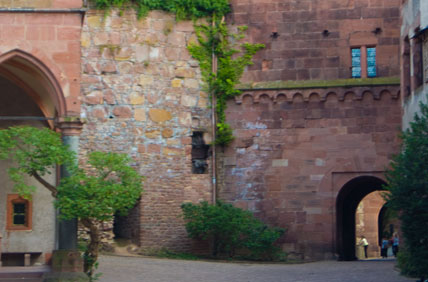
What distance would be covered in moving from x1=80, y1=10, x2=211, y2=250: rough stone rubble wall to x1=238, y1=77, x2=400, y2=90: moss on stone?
1.56 meters

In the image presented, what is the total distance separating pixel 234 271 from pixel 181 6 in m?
8.05

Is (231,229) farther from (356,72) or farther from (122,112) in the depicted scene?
(356,72)

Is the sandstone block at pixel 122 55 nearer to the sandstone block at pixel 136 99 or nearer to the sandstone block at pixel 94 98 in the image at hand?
the sandstone block at pixel 136 99

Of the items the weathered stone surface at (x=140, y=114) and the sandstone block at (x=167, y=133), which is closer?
the weathered stone surface at (x=140, y=114)

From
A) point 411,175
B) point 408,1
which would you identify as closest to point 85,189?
point 411,175

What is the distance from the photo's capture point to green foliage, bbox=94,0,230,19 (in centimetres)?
2394

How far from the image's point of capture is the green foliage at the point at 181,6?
2394 cm

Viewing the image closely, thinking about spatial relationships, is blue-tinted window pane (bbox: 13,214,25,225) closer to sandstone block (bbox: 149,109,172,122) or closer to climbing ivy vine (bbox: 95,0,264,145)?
sandstone block (bbox: 149,109,172,122)

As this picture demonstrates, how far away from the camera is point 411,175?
15773 mm

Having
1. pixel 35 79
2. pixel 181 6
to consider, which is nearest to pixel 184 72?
pixel 181 6

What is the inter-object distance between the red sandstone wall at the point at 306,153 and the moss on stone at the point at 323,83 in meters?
0.14

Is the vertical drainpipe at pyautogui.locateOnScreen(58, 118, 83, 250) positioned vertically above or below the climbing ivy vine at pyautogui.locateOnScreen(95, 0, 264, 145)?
below

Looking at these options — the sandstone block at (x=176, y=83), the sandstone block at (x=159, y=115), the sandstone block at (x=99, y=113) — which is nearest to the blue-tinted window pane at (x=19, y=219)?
the sandstone block at (x=99, y=113)

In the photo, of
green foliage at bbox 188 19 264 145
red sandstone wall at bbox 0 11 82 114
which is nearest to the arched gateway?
red sandstone wall at bbox 0 11 82 114
